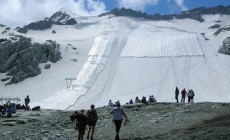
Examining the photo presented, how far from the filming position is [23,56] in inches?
3688

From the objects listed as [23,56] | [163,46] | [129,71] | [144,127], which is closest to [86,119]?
[144,127]

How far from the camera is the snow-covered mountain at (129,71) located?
6519 cm

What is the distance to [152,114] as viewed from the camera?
2752 centimetres

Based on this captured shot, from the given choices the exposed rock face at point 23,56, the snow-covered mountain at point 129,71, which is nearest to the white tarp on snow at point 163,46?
the snow-covered mountain at point 129,71

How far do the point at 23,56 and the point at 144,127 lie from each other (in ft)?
251

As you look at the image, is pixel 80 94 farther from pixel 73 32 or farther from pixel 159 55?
pixel 73 32

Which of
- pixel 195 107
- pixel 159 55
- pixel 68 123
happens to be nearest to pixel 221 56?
pixel 159 55

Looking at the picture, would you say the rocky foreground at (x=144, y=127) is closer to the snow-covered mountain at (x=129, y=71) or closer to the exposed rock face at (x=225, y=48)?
the snow-covered mountain at (x=129, y=71)

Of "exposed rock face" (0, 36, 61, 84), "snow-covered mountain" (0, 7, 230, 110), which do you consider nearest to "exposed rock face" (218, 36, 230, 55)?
"snow-covered mountain" (0, 7, 230, 110)

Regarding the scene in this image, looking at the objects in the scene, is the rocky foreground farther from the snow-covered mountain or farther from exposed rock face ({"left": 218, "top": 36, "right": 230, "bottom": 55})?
exposed rock face ({"left": 218, "top": 36, "right": 230, "bottom": 55})

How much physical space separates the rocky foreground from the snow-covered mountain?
1185 inches

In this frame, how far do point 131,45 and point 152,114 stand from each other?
78231 millimetres

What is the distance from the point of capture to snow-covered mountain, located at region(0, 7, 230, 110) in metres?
65.2

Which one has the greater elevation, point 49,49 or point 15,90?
point 49,49
